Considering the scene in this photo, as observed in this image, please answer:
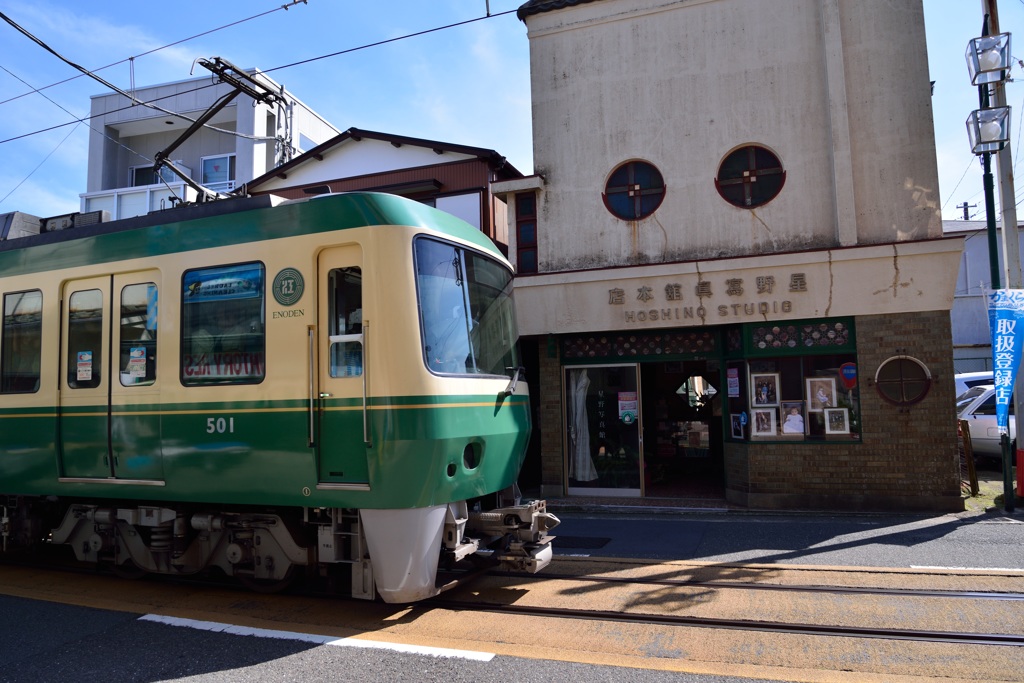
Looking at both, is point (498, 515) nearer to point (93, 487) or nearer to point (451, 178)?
point (93, 487)

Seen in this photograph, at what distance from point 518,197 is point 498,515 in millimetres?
7613

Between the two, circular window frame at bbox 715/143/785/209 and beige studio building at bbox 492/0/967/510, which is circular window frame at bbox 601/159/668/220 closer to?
A: beige studio building at bbox 492/0/967/510

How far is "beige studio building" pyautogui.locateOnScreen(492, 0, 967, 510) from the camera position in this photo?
959 cm

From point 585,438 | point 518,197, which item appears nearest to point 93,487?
point 585,438

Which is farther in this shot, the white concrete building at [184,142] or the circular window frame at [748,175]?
the white concrete building at [184,142]

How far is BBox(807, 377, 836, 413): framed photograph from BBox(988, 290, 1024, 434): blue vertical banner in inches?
79.5

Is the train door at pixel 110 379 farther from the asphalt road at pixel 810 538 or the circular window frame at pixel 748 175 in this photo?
the circular window frame at pixel 748 175

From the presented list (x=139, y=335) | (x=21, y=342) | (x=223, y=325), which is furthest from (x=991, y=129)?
(x=21, y=342)

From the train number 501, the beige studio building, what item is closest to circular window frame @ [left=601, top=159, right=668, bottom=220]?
the beige studio building

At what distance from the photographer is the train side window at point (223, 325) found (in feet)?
17.7

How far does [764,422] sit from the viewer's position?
10.2 m

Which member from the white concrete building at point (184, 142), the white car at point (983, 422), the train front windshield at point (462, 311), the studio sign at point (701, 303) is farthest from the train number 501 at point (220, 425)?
the white concrete building at point (184, 142)

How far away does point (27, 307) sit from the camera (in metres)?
6.65

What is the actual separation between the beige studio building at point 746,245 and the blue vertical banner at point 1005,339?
0.63 metres
